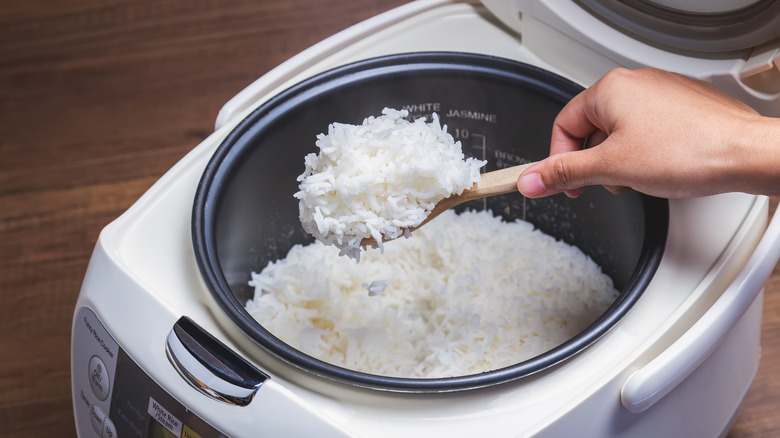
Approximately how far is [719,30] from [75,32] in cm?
148

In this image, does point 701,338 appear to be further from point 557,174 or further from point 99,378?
point 99,378

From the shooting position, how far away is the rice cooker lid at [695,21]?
3.03ft

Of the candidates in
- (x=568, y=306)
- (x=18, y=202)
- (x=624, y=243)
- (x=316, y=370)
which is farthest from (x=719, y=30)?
(x=18, y=202)

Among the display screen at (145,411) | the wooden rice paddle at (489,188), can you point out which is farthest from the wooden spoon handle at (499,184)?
the display screen at (145,411)

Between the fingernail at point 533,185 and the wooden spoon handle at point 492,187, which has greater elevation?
the fingernail at point 533,185

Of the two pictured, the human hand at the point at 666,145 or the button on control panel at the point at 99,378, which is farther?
the button on control panel at the point at 99,378

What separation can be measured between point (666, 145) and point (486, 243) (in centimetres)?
42

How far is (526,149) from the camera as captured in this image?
1176mm

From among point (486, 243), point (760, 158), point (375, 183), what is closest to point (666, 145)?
point (760, 158)

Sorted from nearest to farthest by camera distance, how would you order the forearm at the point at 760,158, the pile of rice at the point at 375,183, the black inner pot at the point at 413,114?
the forearm at the point at 760,158 < the pile of rice at the point at 375,183 < the black inner pot at the point at 413,114

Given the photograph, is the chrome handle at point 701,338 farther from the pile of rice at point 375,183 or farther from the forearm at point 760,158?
the pile of rice at point 375,183

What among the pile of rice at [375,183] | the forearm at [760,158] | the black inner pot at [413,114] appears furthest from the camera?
the black inner pot at [413,114]

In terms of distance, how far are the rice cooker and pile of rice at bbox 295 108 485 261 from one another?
139mm

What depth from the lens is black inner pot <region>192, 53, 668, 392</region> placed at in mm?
1013
